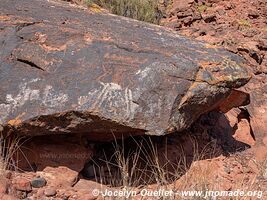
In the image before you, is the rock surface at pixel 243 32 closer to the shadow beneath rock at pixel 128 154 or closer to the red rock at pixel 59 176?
the shadow beneath rock at pixel 128 154

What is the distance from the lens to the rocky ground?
3.03 meters

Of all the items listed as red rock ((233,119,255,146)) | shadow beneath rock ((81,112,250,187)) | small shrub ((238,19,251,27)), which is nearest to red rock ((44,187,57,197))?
shadow beneath rock ((81,112,250,187))

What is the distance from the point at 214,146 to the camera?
12.9 feet

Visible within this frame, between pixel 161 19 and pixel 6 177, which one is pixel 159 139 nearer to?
pixel 6 177

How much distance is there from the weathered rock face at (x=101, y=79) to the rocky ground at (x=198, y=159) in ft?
1.12

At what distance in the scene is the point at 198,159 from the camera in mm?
3535

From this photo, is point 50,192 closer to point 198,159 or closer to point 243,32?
point 198,159

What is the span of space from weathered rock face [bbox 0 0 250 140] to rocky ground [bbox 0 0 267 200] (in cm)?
34

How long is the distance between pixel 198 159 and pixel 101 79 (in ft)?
3.91

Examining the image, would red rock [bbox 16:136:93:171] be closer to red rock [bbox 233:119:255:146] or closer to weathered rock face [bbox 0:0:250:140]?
weathered rock face [bbox 0:0:250:140]

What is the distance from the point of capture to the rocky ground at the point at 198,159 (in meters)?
3.03

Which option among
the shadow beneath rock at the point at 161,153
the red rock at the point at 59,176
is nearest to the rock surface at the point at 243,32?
the shadow beneath rock at the point at 161,153

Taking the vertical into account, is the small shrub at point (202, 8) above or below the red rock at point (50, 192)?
above

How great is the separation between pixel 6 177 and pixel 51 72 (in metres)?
0.87
